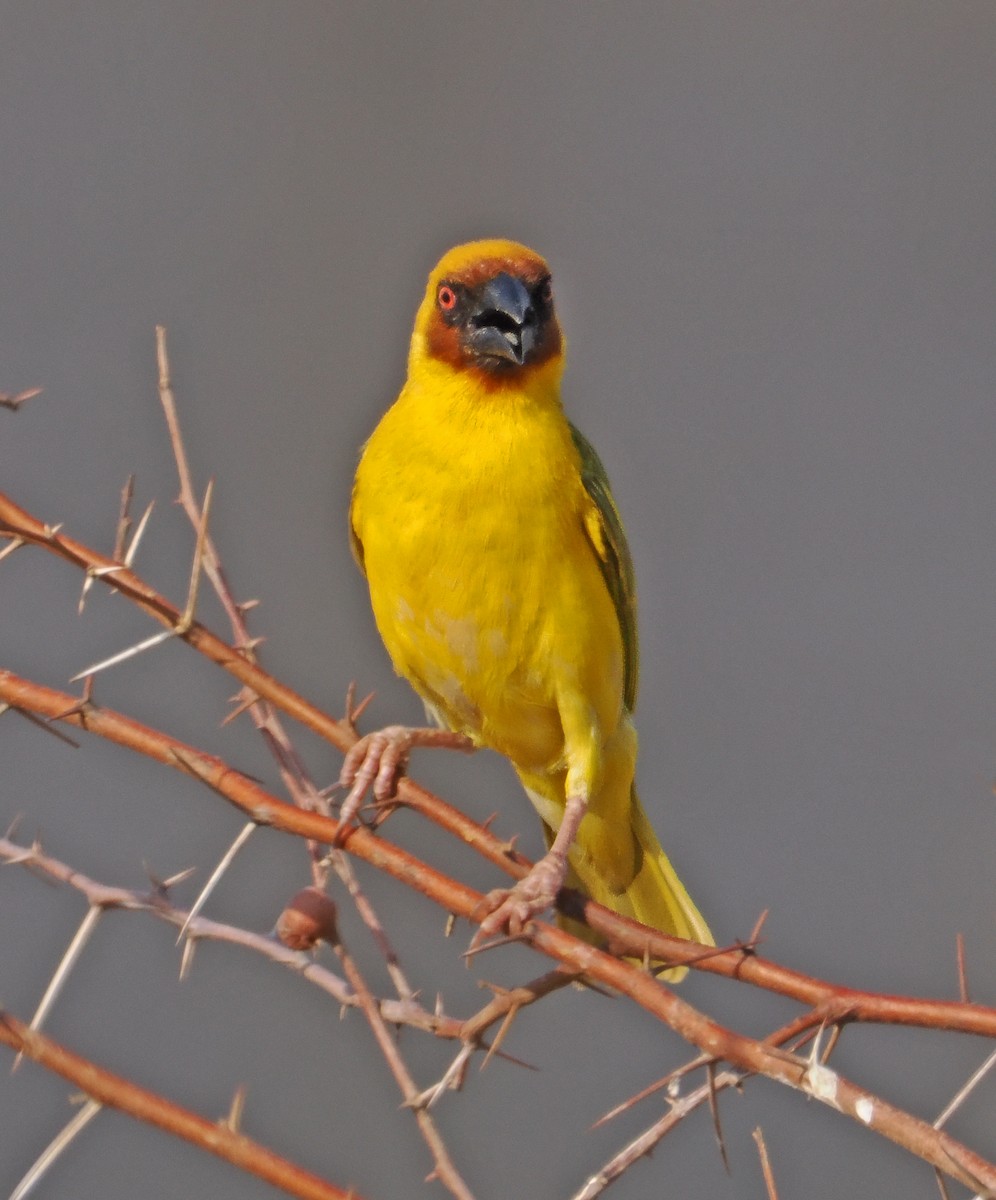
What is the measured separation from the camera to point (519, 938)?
1.77 meters

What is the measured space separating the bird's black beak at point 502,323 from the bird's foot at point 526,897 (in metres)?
1.00

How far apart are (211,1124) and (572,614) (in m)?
1.58

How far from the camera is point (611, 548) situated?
301cm

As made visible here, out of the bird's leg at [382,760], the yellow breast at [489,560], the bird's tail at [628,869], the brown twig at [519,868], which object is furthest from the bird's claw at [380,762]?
the bird's tail at [628,869]

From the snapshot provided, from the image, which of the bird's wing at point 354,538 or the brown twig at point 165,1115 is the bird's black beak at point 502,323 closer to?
the bird's wing at point 354,538

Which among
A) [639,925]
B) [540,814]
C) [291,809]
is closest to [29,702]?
[291,809]

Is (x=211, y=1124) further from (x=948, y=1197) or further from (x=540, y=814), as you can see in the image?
(x=540, y=814)

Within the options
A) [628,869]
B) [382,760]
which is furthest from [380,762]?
[628,869]

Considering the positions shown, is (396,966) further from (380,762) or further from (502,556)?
(502,556)

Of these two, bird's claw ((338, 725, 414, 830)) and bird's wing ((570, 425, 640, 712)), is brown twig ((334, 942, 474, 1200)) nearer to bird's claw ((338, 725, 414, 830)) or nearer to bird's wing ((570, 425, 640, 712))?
bird's claw ((338, 725, 414, 830))

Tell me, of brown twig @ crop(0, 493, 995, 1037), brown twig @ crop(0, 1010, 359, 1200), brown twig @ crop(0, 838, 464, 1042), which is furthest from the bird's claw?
brown twig @ crop(0, 1010, 359, 1200)

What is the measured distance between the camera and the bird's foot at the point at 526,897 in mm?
2205

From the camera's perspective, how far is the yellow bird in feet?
9.24

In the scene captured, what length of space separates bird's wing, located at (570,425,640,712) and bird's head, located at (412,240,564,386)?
227 mm
